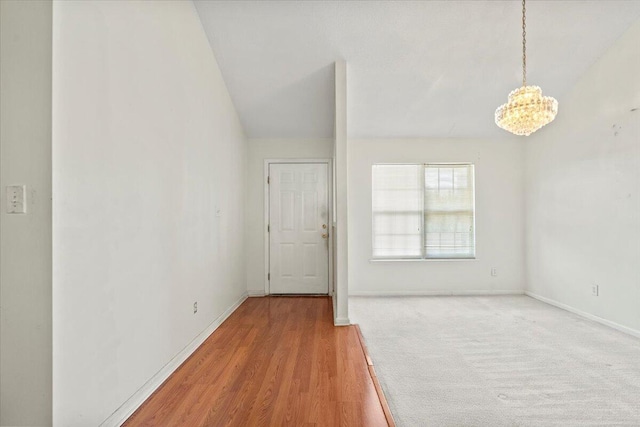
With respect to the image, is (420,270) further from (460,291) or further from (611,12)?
(611,12)

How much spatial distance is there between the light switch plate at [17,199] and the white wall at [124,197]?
0.13 meters

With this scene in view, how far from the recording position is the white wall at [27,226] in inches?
56.7

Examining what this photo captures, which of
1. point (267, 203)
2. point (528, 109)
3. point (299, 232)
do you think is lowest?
point (299, 232)

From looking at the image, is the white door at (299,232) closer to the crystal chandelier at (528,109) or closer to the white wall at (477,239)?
the white wall at (477,239)

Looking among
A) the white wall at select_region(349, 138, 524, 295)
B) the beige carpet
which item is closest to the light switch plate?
the beige carpet

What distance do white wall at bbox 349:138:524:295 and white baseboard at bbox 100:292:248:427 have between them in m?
2.56

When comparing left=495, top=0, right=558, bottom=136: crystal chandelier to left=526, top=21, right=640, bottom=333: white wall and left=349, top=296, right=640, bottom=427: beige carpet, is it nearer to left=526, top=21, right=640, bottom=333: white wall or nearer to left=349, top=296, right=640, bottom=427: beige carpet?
left=526, top=21, right=640, bottom=333: white wall

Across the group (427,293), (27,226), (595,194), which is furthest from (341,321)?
(595,194)

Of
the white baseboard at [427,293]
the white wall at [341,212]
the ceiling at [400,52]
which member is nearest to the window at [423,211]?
the white baseboard at [427,293]

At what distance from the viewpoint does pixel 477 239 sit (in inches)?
202

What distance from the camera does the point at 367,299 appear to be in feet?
16.2

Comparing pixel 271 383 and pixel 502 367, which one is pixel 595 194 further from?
pixel 271 383

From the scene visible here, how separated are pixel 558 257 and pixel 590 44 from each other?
8.06 ft

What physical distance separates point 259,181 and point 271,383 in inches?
132
